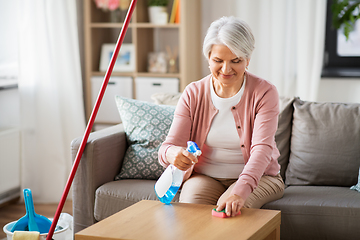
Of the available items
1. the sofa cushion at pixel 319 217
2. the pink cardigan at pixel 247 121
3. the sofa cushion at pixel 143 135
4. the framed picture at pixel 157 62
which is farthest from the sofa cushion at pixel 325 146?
the framed picture at pixel 157 62

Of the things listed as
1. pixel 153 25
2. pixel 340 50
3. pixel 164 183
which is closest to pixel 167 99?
pixel 153 25

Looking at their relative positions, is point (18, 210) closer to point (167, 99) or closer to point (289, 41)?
point (167, 99)

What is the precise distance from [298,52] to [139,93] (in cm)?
115

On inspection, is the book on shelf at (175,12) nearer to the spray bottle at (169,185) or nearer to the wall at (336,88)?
the wall at (336,88)

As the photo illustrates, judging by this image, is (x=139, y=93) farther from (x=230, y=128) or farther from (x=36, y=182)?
(x=230, y=128)

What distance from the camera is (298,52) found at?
3.18 meters

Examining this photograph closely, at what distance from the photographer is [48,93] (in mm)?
3092

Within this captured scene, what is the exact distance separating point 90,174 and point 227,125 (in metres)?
0.70

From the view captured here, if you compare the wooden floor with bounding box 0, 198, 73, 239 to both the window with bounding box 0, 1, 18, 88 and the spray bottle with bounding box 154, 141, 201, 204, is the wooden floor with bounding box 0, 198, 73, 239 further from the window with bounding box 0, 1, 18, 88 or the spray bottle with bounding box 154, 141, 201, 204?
the spray bottle with bounding box 154, 141, 201, 204

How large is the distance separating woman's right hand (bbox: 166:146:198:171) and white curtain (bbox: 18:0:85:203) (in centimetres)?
169

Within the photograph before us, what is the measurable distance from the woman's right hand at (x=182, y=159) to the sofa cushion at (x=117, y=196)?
18.7 inches

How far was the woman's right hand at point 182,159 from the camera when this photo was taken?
1491mm

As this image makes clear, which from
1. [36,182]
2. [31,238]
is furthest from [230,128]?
[36,182]

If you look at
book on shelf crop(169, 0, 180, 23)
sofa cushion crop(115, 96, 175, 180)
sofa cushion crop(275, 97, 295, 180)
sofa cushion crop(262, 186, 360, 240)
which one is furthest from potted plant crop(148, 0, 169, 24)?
sofa cushion crop(262, 186, 360, 240)
